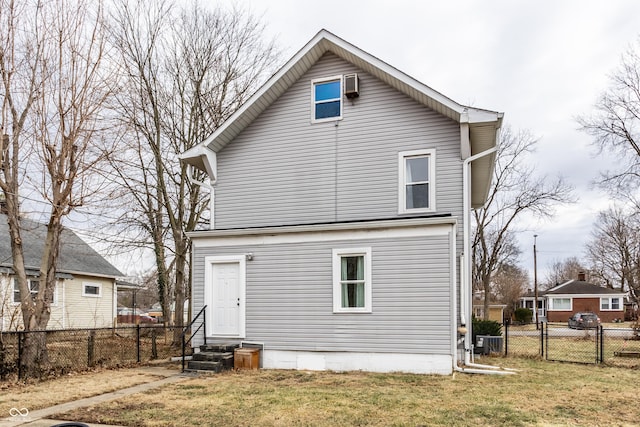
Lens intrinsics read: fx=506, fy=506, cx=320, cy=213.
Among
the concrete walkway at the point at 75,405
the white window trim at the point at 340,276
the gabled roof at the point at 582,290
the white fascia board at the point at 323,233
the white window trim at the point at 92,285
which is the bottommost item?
the gabled roof at the point at 582,290

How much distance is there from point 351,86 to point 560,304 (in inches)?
1579

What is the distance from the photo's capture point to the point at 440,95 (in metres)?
11.8

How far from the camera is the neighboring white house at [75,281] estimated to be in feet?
69.7

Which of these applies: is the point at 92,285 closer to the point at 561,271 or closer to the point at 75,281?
the point at 75,281

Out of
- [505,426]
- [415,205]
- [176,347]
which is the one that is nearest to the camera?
[505,426]

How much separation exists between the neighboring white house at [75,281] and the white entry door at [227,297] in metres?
11.3

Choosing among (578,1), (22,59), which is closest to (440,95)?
Answer: (578,1)

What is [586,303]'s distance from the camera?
145 feet

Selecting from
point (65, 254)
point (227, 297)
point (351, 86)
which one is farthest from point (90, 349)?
point (65, 254)

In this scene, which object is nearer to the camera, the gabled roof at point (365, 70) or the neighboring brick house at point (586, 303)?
the gabled roof at point (365, 70)

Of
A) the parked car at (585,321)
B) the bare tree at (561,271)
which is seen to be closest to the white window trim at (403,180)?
the parked car at (585,321)

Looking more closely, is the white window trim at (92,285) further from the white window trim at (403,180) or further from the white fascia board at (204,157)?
the white window trim at (403,180)

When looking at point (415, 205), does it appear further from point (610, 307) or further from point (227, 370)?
point (610, 307)

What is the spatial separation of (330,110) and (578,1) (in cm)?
664
